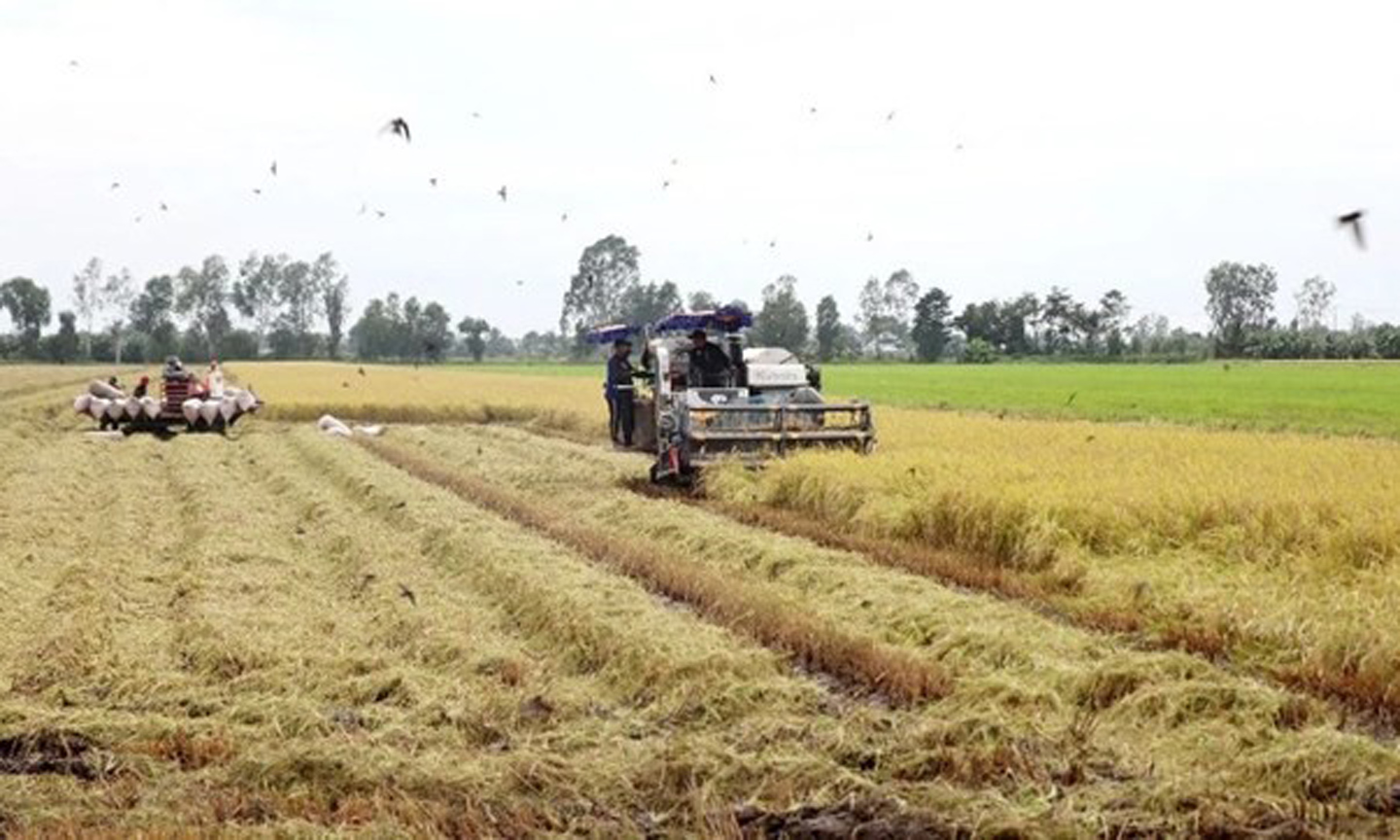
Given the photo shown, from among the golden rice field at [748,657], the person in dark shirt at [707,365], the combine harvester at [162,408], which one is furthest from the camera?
the combine harvester at [162,408]

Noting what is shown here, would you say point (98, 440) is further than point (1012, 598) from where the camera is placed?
Yes

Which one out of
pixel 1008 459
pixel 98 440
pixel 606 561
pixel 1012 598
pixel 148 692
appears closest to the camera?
pixel 148 692

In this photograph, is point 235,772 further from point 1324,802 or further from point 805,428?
point 805,428

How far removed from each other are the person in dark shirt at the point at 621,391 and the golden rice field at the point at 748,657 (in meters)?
6.52

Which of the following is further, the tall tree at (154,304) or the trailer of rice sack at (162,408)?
the tall tree at (154,304)

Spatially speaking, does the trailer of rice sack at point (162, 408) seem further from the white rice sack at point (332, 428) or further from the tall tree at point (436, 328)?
the tall tree at point (436, 328)

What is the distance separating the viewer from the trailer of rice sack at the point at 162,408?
25.6 meters

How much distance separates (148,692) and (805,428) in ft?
34.2

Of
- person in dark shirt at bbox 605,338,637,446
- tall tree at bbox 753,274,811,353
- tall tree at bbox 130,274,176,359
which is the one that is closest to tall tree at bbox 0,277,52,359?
tall tree at bbox 130,274,176,359

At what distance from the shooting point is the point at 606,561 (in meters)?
10.8

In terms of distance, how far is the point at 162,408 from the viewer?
25.9 m

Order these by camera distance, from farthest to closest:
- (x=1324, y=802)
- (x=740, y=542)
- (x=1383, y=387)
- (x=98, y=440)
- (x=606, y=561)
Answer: (x=1383, y=387) → (x=98, y=440) → (x=740, y=542) → (x=606, y=561) → (x=1324, y=802)

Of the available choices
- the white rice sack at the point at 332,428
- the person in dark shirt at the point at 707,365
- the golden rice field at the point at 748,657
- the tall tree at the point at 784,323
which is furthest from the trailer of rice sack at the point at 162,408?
the tall tree at the point at 784,323

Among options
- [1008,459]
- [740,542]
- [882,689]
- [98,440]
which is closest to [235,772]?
[882,689]
